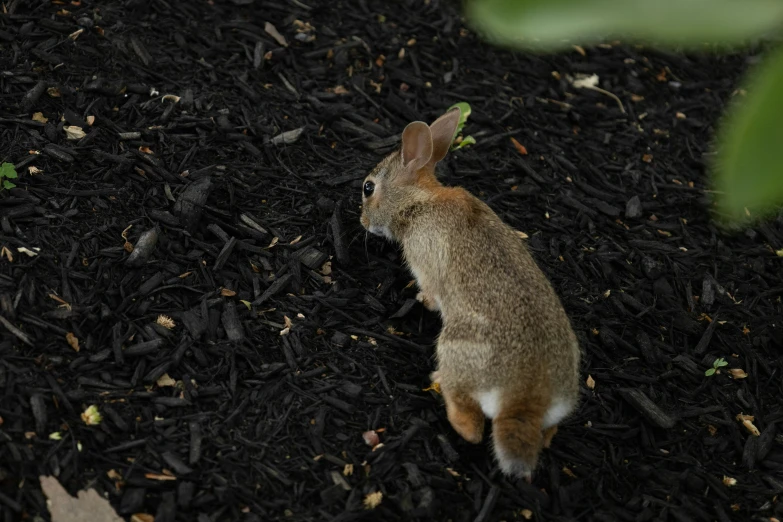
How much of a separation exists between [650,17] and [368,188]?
457 cm

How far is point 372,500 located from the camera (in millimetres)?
3701

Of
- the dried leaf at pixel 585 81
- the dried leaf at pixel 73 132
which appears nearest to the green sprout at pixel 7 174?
the dried leaf at pixel 73 132

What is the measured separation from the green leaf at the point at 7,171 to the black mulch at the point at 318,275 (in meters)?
0.11

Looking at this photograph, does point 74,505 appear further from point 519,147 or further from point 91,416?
point 519,147

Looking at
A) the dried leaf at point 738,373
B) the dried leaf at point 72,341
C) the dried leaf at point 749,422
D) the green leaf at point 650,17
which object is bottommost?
the dried leaf at point 749,422

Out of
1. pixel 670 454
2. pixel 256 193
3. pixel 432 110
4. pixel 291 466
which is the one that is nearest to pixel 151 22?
pixel 256 193

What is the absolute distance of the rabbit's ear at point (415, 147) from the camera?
16.5 feet

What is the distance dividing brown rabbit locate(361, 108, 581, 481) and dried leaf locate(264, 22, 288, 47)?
5.53 feet

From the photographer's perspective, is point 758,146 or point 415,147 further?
point 415,147

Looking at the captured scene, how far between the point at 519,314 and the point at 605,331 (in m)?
1.06

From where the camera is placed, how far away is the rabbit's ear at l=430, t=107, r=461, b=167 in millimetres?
5090

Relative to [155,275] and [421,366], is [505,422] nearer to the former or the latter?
[421,366]

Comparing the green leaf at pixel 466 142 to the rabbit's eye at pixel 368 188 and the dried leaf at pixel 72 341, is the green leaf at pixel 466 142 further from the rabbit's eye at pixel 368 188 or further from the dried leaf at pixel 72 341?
the dried leaf at pixel 72 341

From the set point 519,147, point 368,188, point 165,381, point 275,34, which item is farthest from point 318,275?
point 275,34
